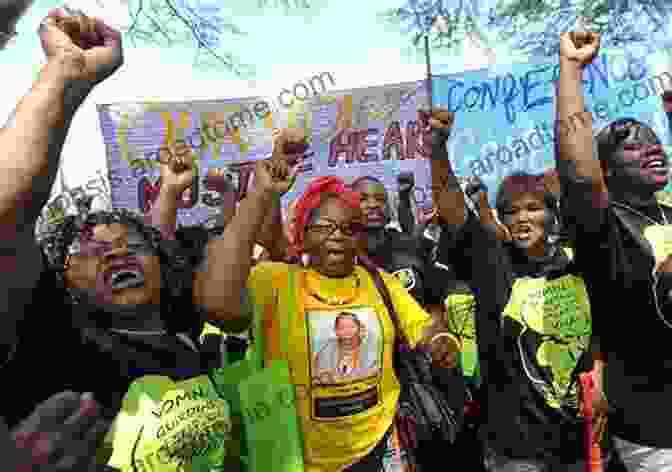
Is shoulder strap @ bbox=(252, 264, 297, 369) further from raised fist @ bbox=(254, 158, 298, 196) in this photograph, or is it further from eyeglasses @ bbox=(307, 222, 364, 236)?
raised fist @ bbox=(254, 158, 298, 196)

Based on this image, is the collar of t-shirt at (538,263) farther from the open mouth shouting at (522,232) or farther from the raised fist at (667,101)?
the raised fist at (667,101)

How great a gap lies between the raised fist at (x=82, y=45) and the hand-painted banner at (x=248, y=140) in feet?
11.6

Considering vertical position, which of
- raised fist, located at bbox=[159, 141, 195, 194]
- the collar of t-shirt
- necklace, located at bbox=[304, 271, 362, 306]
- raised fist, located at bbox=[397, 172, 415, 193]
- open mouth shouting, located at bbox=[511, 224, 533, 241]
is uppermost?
raised fist, located at bbox=[397, 172, 415, 193]

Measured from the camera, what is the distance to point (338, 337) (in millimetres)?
2494

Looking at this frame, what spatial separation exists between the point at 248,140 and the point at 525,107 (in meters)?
1.63

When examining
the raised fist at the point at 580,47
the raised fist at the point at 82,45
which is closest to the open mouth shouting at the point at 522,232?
the raised fist at the point at 580,47

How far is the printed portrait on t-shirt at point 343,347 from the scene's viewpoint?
2.47 metres

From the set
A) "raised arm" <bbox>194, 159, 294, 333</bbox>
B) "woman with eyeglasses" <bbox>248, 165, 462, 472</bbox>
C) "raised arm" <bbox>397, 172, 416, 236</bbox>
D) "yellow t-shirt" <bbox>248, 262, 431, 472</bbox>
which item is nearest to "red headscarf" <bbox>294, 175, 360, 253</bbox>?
"woman with eyeglasses" <bbox>248, 165, 462, 472</bbox>

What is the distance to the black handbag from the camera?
8.73 ft

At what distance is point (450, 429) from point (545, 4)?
2.70 metres

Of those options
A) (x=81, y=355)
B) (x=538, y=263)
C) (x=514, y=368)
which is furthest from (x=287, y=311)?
(x=538, y=263)

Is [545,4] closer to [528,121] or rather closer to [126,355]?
[528,121]

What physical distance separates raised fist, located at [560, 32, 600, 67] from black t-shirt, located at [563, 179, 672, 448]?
43 cm

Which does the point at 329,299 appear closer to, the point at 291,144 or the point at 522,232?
the point at 291,144
